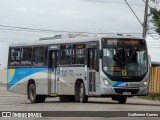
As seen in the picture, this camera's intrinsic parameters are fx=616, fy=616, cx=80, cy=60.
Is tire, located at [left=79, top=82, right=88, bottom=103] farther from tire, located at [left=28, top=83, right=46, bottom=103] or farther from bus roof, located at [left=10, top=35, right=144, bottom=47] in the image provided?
tire, located at [left=28, top=83, right=46, bottom=103]

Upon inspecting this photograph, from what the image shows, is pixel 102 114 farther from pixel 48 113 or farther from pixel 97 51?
pixel 97 51

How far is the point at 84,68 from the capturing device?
2752 centimetres

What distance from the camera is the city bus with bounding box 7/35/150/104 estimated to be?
87.5ft

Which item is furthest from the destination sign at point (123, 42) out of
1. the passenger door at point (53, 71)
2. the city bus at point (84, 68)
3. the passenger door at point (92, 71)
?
the passenger door at point (53, 71)

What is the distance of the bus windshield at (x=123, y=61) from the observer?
2662cm

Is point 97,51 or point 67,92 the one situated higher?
point 97,51

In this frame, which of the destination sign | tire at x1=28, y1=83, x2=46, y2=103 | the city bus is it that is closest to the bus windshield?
the city bus

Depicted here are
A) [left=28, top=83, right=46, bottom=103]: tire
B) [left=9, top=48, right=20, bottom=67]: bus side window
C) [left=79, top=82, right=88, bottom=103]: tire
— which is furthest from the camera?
[left=9, top=48, right=20, bottom=67]: bus side window

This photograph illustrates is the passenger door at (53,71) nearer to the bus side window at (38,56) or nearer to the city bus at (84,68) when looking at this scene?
the city bus at (84,68)

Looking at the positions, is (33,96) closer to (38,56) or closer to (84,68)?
(38,56)

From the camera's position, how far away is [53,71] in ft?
98.0

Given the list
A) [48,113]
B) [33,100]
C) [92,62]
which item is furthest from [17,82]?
[48,113]

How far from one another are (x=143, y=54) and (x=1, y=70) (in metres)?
68.6

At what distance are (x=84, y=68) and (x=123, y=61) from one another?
6.26 ft
